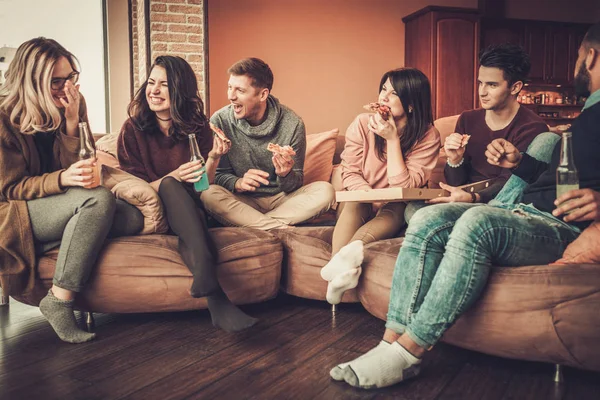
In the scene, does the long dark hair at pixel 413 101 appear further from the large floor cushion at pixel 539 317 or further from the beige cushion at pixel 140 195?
the beige cushion at pixel 140 195

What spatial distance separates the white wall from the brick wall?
229 centimetres

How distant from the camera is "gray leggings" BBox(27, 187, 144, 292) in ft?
5.92

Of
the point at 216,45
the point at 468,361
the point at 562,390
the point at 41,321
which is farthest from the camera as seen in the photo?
the point at 216,45

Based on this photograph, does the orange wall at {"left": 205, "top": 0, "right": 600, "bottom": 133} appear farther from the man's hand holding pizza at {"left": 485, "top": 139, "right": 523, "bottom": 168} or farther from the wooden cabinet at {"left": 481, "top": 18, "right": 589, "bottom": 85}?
the man's hand holding pizza at {"left": 485, "top": 139, "right": 523, "bottom": 168}

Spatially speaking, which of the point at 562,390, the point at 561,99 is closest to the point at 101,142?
the point at 562,390

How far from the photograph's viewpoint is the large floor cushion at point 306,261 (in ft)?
7.20

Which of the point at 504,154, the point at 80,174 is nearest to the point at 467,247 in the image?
the point at 504,154

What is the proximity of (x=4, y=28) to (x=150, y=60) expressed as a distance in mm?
2662

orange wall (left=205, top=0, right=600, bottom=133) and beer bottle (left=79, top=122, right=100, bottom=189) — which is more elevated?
orange wall (left=205, top=0, right=600, bottom=133)

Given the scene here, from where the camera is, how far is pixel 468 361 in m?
1.65

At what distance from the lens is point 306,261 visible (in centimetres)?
222

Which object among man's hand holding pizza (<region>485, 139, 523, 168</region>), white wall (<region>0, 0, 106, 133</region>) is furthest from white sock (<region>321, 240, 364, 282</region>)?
white wall (<region>0, 0, 106, 133</region>)

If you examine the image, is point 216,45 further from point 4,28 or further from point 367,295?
point 367,295

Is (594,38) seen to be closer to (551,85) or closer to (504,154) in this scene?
(504,154)
